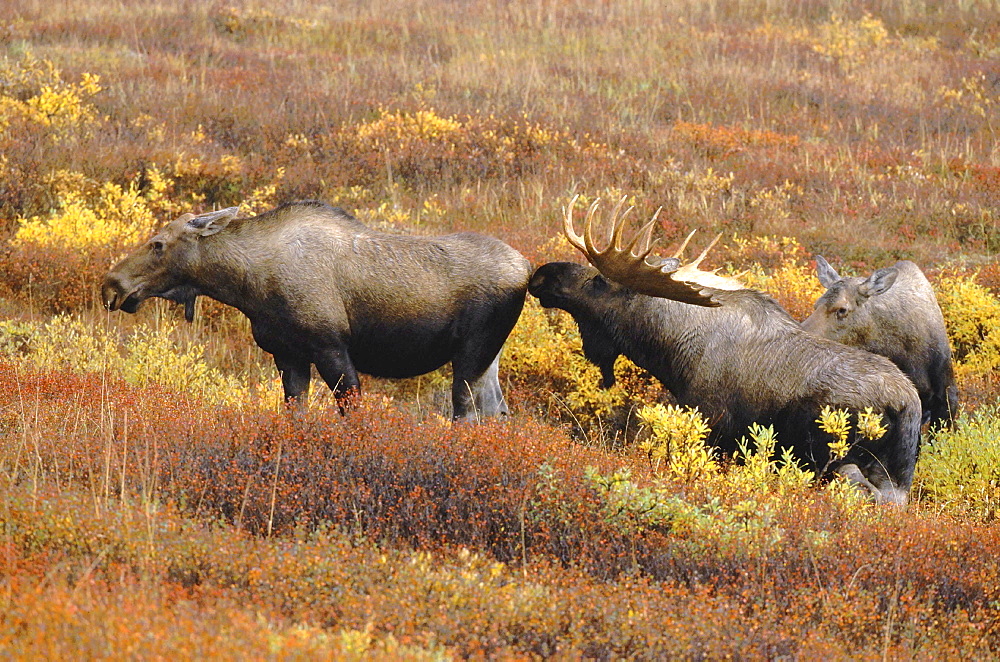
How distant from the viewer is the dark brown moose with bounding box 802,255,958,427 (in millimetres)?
8359

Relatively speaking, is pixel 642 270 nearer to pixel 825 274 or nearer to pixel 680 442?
pixel 680 442

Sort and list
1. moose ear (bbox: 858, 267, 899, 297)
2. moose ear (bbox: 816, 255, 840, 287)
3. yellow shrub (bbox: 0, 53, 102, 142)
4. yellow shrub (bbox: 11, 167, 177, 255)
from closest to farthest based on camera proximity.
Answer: moose ear (bbox: 858, 267, 899, 297) → moose ear (bbox: 816, 255, 840, 287) → yellow shrub (bbox: 11, 167, 177, 255) → yellow shrub (bbox: 0, 53, 102, 142)

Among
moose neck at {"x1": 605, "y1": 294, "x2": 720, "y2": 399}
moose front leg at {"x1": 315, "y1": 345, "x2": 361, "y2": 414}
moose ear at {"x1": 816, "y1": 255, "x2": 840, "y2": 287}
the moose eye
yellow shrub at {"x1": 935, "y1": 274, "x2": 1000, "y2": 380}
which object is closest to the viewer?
moose front leg at {"x1": 315, "y1": 345, "x2": 361, "y2": 414}

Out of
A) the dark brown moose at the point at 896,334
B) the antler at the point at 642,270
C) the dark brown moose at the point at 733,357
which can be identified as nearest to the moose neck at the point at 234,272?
the dark brown moose at the point at 733,357

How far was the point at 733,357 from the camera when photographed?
736 centimetres

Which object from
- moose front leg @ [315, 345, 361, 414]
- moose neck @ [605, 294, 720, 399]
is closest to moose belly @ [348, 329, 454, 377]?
moose front leg @ [315, 345, 361, 414]

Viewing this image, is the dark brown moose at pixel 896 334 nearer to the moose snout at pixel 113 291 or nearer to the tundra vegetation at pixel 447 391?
the tundra vegetation at pixel 447 391

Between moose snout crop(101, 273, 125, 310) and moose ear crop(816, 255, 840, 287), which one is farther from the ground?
moose snout crop(101, 273, 125, 310)

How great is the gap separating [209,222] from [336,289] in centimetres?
93

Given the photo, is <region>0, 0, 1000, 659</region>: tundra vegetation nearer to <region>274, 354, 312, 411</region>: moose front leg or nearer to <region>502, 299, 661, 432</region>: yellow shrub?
<region>502, 299, 661, 432</region>: yellow shrub

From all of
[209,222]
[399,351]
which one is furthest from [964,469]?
[209,222]

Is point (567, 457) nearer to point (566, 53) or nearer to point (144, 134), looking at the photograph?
point (144, 134)

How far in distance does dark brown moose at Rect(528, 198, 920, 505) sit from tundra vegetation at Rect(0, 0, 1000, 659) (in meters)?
0.20

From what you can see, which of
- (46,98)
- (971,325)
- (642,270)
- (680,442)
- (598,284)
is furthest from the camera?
(46,98)
